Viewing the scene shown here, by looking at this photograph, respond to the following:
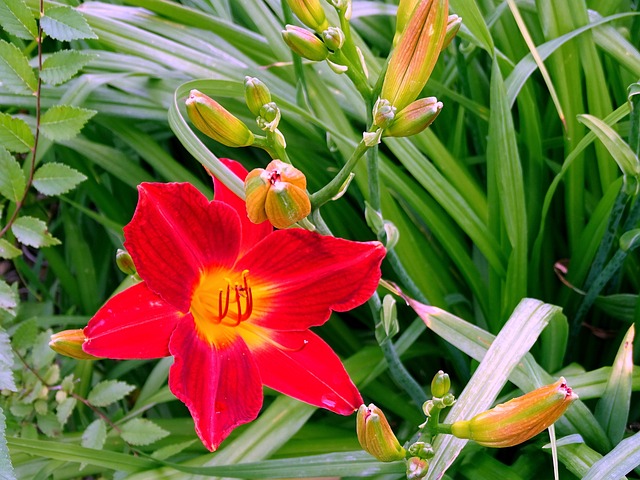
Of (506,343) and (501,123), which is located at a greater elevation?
(501,123)

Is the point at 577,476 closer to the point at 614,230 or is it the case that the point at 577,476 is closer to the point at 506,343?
the point at 506,343

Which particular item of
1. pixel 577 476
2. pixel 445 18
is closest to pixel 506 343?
pixel 577 476

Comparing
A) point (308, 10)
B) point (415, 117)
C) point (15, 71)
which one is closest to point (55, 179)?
point (15, 71)

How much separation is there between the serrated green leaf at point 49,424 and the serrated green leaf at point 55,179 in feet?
1.34

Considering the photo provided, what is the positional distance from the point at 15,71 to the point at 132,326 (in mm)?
535

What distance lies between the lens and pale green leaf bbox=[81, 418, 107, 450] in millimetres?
1061

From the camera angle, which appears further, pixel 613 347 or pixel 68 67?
pixel 613 347

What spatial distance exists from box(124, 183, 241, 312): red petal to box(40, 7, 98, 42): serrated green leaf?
0.41 meters

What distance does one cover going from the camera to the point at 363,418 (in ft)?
2.28

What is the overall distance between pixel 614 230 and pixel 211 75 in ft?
2.54

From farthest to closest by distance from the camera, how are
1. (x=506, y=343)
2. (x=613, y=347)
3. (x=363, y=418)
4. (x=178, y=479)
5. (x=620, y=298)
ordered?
1. (x=613, y=347)
2. (x=620, y=298)
3. (x=178, y=479)
4. (x=506, y=343)
5. (x=363, y=418)

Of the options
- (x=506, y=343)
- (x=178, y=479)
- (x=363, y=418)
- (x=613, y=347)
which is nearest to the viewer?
(x=363, y=418)

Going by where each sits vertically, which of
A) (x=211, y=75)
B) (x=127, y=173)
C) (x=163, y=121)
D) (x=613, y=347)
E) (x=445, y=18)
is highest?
(x=445, y=18)

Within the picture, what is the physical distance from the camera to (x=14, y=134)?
1.02 m
